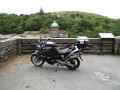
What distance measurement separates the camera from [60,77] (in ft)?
13.5

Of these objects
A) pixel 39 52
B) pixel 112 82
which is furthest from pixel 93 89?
pixel 39 52

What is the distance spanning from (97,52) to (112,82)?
3404mm

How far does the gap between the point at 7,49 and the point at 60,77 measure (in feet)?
10.3

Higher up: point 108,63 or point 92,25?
point 92,25

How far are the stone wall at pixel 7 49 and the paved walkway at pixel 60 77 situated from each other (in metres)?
0.44

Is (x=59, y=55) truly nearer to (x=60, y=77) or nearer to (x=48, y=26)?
(x=60, y=77)

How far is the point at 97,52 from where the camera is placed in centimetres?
701

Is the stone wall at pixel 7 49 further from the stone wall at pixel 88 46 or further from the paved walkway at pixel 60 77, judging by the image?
the paved walkway at pixel 60 77

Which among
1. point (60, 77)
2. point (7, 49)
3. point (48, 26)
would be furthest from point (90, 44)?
point (48, 26)

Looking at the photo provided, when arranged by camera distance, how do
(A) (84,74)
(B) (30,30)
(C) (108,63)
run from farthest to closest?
1. (B) (30,30)
2. (C) (108,63)
3. (A) (84,74)

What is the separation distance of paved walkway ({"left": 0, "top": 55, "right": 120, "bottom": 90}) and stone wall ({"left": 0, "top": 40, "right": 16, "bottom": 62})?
1.44 feet

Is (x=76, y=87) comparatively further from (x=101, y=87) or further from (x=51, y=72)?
(x=51, y=72)

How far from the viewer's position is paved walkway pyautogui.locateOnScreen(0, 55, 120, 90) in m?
3.49

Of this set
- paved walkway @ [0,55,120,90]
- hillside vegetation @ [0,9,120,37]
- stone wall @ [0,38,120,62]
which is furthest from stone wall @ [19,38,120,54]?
hillside vegetation @ [0,9,120,37]
